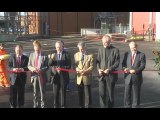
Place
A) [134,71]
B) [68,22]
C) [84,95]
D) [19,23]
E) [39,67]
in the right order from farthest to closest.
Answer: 1. [68,22]
2. [19,23]
3. [84,95]
4. [39,67]
5. [134,71]

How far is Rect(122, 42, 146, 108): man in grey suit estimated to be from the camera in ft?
30.3

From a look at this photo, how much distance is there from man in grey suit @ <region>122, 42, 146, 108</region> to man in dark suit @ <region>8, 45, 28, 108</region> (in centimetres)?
255

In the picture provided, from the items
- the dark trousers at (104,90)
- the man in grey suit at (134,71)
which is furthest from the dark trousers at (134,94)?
the dark trousers at (104,90)

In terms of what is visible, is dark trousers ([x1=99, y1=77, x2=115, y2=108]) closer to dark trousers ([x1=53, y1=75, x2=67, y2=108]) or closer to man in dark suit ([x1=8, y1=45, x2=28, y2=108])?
dark trousers ([x1=53, y1=75, x2=67, y2=108])

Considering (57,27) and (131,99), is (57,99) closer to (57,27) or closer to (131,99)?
(131,99)

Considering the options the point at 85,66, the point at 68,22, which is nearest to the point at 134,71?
the point at 85,66

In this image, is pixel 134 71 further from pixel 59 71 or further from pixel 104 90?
pixel 59 71

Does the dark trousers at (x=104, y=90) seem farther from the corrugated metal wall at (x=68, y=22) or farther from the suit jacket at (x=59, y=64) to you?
the corrugated metal wall at (x=68, y=22)

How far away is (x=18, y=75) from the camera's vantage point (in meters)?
9.43

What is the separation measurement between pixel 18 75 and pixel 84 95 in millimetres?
1731

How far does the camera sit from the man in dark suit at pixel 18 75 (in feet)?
30.9

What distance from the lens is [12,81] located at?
31.1 feet

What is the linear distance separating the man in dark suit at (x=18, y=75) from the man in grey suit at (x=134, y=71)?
8.38 ft
